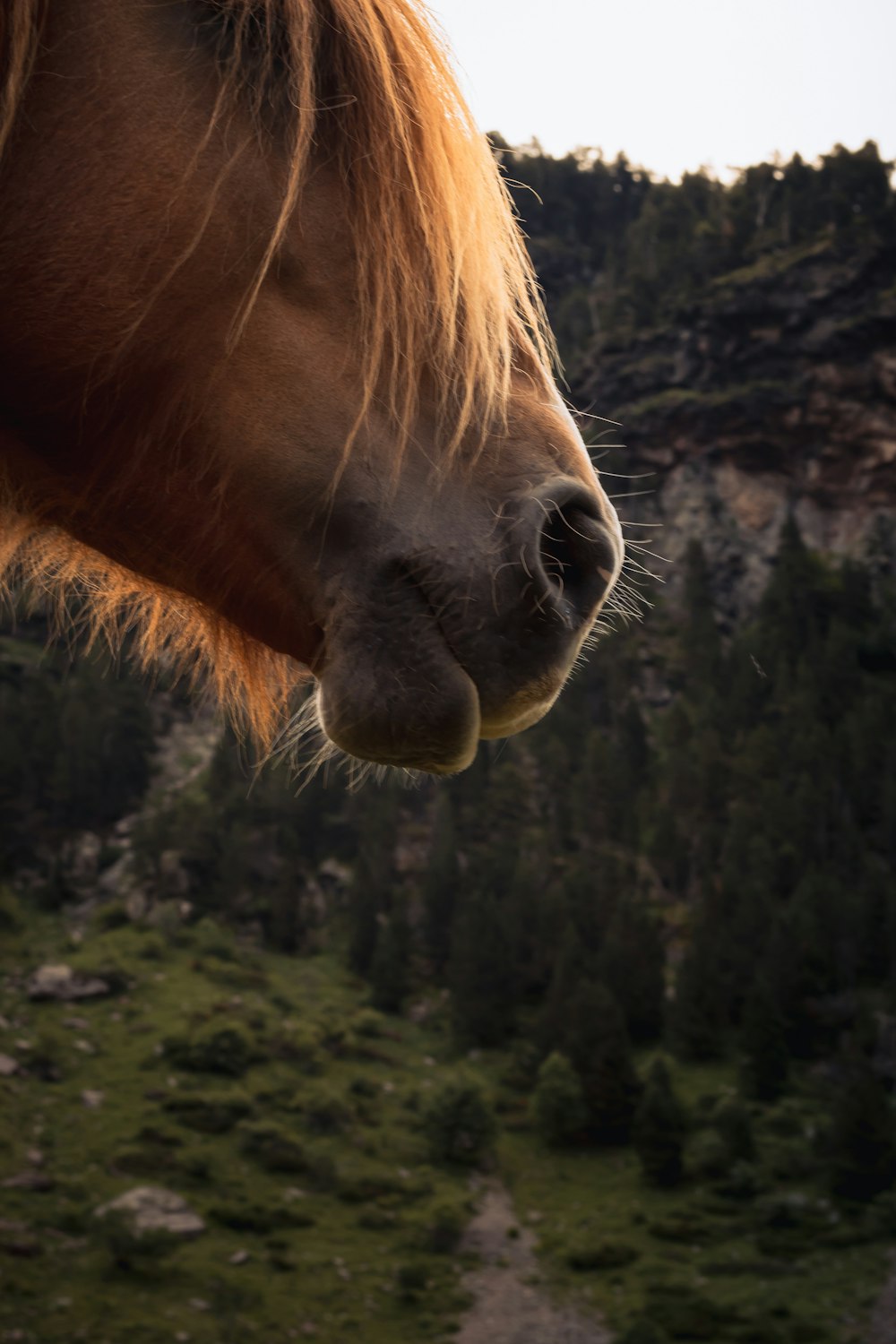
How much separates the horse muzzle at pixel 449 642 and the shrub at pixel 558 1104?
30.1 metres

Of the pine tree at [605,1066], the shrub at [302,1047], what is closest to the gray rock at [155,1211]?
the shrub at [302,1047]

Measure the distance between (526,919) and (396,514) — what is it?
38596 millimetres

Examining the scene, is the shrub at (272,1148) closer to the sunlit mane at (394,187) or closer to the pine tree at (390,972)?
the pine tree at (390,972)

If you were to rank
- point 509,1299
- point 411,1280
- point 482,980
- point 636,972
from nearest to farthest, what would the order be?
1. point 509,1299
2. point 411,1280
3. point 636,972
4. point 482,980

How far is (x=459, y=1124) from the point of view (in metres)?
28.2

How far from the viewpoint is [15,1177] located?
88.9ft


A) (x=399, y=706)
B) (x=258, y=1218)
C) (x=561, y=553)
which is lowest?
(x=258, y=1218)

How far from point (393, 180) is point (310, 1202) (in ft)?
98.0

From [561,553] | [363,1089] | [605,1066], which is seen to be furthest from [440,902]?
[561,553]

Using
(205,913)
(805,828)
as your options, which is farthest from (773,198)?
(205,913)

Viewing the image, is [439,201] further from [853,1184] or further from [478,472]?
[853,1184]

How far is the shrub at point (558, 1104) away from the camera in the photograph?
29.0 metres

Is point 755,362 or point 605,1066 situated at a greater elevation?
point 755,362

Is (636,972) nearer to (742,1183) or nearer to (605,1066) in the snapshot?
(605,1066)
